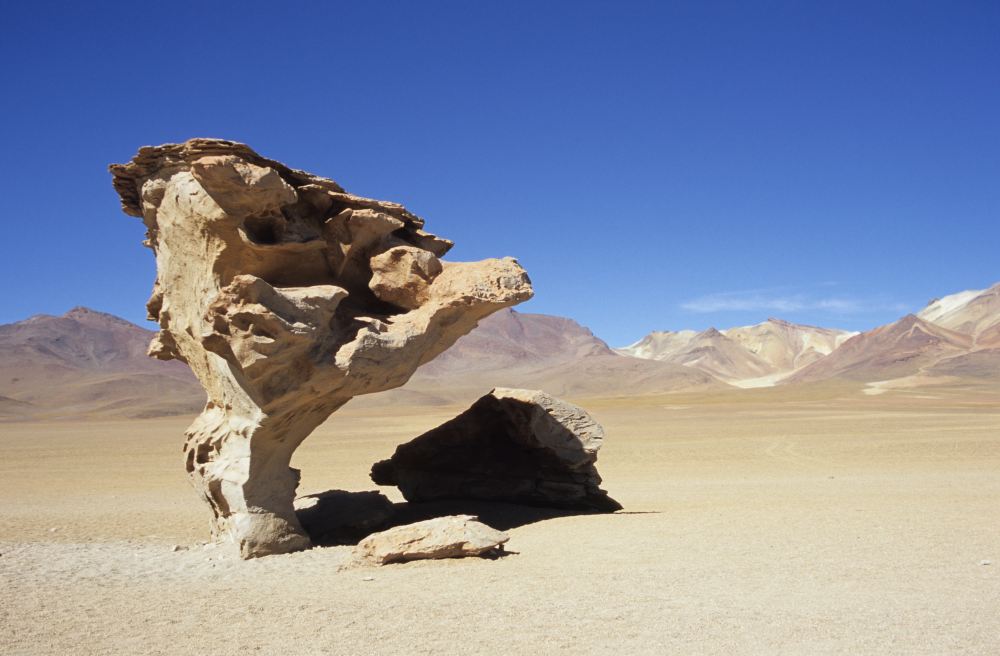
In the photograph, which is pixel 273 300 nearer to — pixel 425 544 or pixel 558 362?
pixel 425 544

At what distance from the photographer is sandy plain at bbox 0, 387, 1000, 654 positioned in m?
6.54

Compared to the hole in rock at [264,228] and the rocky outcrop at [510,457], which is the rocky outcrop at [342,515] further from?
the hole in rock at [264,228]

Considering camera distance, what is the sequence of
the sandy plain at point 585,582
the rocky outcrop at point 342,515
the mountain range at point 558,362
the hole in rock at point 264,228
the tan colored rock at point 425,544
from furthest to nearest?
the mountain range at point 558,362, the rocky outcrop at point 342,515, the hole in rock at point 264,228, the tan colored rock at point 425,544, the sandy plain at point 585,582

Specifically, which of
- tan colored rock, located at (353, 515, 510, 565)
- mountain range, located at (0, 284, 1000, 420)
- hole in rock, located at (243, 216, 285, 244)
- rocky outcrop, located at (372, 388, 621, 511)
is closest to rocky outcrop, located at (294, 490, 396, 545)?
rocky outcrop, located at (372, 388, 621, 511)

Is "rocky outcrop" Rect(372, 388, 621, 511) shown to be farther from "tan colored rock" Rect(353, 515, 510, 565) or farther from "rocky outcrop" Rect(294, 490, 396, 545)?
"tan colored rock" Rect(353, 515, 510, 565)

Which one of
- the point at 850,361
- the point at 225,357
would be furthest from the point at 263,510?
the point at 850,361

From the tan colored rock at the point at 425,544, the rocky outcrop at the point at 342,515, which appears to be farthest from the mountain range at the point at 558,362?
the tan colored rock at the point at 425,544

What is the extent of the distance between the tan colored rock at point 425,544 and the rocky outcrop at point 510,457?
403cm

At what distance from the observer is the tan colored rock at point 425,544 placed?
9328 mm

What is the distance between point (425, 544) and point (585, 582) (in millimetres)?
2094

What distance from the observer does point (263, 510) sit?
1045 centimetres

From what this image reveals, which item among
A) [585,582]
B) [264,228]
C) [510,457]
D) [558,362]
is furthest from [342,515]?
[558,362]

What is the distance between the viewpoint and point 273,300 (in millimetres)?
9539

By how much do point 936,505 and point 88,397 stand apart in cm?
10713
